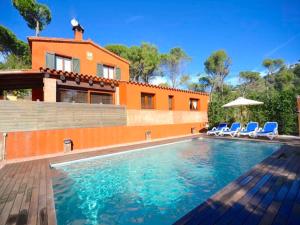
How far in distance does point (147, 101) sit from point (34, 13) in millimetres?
22037

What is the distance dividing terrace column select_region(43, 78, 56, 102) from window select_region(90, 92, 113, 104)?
2.66 m

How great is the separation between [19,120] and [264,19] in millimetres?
26899

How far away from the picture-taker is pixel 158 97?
15.5 metres

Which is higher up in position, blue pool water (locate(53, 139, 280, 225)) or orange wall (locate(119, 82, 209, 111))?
orange wall (locate(119, 82, 209, 111))

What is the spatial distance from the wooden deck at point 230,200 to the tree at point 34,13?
84.6ft

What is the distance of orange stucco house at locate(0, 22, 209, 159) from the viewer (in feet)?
30.2

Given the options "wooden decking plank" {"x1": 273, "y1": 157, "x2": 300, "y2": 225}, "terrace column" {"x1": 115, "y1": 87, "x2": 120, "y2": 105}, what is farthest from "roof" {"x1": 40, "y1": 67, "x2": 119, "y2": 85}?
"wooden decking plank" {"x1": 273, "y1": 157, "x2": 300, "y2": 225}

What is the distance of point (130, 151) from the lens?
1012cm

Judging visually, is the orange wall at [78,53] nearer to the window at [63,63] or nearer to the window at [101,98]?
the window at [63,63]

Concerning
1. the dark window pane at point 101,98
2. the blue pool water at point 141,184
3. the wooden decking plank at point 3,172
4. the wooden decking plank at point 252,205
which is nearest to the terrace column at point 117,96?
the dark window pane at point 101,98

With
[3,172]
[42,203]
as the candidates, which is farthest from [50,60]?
[42,203]

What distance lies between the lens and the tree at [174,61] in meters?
34.5

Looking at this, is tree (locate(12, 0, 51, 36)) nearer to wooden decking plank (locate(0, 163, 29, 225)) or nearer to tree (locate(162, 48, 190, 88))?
tree (locate(162, 48, 190, 88))

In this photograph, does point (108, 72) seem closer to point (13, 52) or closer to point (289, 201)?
point (13, 52)
